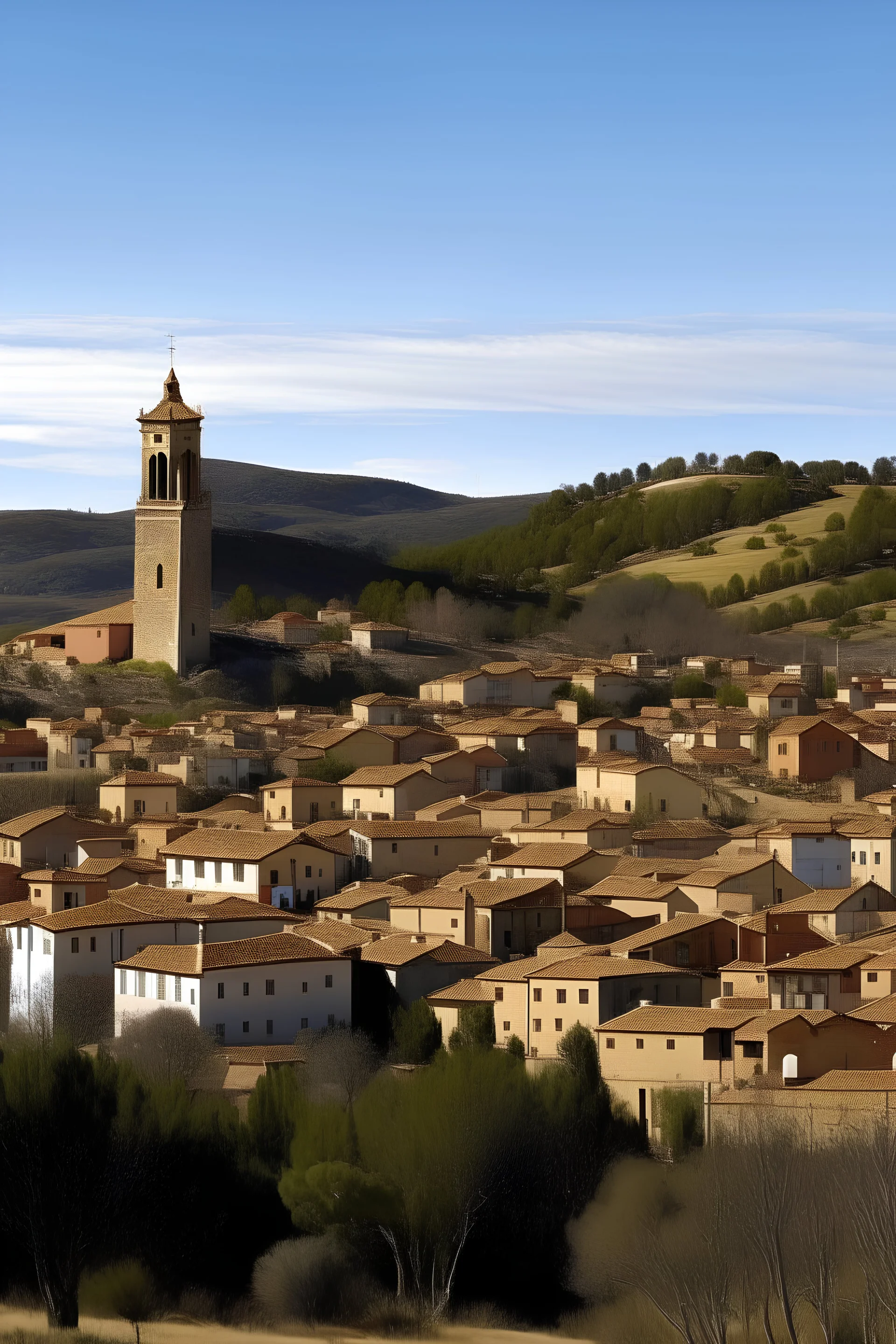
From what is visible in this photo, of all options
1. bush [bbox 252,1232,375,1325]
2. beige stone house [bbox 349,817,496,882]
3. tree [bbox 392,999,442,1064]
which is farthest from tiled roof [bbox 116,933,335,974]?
beige stone house [bbox 349,817,496,882]

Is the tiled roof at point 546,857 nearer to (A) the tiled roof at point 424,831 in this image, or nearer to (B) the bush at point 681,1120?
(A) the tiled roof at point 424,831

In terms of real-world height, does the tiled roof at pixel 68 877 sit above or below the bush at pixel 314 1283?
above

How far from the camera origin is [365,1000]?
30156 mm

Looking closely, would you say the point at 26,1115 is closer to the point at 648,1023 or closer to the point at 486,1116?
the point at 486,1116

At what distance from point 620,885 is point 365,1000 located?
492 cm

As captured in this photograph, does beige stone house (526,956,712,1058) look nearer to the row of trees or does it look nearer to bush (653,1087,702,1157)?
bush (653,1087,702,1157)

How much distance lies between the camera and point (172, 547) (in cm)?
5016

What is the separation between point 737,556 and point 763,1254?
69109mm

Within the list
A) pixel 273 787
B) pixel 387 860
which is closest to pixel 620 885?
pixel 387 860

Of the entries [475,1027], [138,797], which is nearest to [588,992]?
[475,1027]

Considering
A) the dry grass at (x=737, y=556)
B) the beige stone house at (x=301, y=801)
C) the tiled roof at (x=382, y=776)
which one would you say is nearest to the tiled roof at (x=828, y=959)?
the tiled roof at (x=382, y=776)

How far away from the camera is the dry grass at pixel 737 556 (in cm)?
8562

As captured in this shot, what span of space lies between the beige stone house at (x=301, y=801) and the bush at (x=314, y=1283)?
15.8 metres

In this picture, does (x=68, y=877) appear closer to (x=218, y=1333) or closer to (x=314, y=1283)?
(x=314, y=1283)
